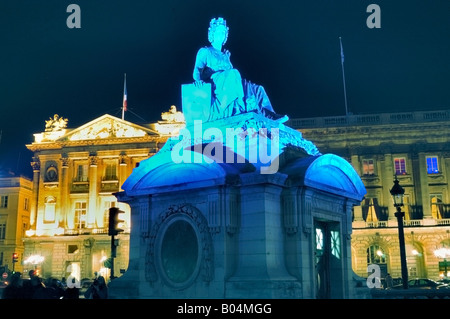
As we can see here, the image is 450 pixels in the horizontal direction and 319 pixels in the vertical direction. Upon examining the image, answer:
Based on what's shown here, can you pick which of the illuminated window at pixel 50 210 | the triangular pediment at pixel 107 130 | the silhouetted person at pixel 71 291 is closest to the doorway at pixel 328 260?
the silhouetted person at pixel 71 291

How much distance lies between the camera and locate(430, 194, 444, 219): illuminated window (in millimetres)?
51719

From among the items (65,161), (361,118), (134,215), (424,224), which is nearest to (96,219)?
(65,161)

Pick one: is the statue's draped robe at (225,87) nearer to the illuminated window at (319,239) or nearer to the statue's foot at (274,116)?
the statue's foot at (274,116)

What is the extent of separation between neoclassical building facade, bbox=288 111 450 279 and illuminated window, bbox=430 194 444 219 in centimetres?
3

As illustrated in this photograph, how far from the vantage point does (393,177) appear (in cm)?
5325

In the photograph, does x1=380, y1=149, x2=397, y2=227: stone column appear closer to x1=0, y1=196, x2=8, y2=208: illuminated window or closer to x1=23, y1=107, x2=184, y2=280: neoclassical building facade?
x1=23, y1=107, x2=184, y2=280: neoclassical building facade

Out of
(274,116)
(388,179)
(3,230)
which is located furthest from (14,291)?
(3,230)

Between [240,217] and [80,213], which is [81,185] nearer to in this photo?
[80,213]

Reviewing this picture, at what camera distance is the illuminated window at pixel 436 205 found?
170 feet

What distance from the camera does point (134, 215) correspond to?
12.5 m

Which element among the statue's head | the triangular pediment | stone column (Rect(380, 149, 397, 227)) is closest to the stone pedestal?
the statue's head

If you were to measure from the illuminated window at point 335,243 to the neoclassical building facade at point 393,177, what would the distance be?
40.5 metres

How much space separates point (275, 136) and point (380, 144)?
147ft

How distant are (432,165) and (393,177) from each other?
397 cm
